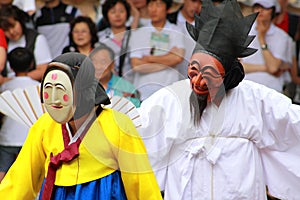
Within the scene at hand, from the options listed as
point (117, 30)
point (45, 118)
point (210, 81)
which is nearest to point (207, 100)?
point (210, 81)

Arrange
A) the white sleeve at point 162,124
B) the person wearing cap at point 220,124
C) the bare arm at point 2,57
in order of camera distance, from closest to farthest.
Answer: the person wearing cap at point 220,124 → the white sleeve at point 162,124 → the bare arm at point 2,57

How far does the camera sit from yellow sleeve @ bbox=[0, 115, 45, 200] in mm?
4945

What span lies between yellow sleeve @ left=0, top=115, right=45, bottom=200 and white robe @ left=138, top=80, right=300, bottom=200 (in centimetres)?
72

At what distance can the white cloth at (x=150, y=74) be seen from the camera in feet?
18.2

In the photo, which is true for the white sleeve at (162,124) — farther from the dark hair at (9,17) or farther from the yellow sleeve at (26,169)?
the dark hair at (9,17)

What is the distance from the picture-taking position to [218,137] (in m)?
5.40

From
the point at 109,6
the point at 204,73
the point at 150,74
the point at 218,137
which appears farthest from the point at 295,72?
the point at 204,73

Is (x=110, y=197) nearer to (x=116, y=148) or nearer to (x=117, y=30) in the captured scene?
(x=116, y=148)

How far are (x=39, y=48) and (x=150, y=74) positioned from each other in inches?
60.2

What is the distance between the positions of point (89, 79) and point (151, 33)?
98cm

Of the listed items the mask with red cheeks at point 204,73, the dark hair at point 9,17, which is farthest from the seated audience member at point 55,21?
the mask with red cheeks at point 204,73

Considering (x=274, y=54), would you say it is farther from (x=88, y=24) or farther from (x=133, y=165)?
(x=133, y=165)

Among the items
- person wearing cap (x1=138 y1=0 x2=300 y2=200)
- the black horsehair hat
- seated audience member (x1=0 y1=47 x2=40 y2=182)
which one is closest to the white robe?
person wearing cap (x1=138 y1=0 x2=300 y2=200)

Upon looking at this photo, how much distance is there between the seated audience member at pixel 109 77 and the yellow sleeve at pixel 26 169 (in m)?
0.48
